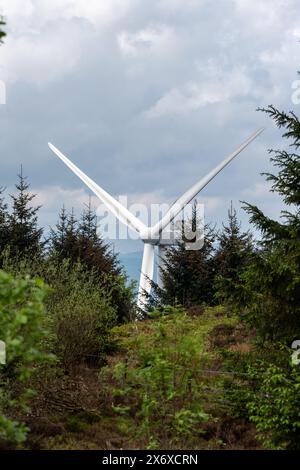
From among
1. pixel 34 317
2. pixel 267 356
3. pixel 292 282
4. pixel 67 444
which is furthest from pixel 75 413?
pixel 34 317

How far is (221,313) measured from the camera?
21.5m

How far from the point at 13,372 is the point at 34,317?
569 centimetres

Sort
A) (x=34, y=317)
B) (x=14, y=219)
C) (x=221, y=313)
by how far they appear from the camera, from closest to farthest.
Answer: (x=34, y=317)
(x=221, y=313)
(x=14, y=219)

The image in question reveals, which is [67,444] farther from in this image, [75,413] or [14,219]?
[14,219]

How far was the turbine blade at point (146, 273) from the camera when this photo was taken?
2492cm

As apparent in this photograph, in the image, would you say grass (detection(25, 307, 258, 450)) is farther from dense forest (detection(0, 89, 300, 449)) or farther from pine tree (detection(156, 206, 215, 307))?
pine tree (detection(156, 206, 215, 307))

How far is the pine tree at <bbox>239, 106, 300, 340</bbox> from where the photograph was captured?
10.4m

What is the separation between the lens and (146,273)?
26469 mm

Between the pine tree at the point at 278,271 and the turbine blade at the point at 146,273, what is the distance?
45.0 ft

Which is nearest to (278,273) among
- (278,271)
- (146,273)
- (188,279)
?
(278,271)

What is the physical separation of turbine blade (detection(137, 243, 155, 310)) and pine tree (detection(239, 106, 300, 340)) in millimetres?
13721

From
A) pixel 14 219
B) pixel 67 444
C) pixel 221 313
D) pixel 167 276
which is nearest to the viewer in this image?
pixel 67 444

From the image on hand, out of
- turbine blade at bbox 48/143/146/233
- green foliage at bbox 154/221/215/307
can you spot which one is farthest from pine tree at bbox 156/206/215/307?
turbine blade at bbox 48/143/146/233

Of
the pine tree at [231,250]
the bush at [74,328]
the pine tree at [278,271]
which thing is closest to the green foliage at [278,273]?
the pine tree at [278,271]
